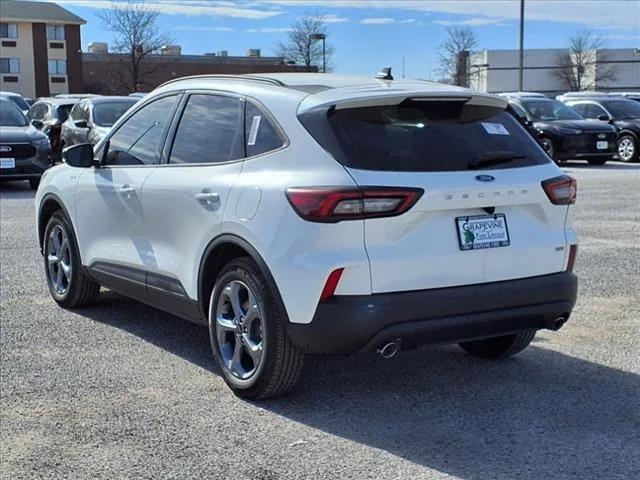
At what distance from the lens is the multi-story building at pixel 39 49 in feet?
263

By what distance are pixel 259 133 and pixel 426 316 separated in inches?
56.0

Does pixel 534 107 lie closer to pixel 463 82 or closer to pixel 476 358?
pixel 476 358

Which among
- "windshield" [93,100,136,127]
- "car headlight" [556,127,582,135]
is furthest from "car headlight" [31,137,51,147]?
"car headlight" [556,127,582,135]

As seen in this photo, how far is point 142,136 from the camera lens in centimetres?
617

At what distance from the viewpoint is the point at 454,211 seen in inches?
180

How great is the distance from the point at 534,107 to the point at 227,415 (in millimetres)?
19281

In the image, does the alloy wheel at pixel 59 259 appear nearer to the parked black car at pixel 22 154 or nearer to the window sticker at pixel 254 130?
the window sticker at pixel 254 130

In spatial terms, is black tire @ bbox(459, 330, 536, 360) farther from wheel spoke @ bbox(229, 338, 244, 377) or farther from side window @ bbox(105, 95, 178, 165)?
side window @ bbox(105, 95, 178, 165)

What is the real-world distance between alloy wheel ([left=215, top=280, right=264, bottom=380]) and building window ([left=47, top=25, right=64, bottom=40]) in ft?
272

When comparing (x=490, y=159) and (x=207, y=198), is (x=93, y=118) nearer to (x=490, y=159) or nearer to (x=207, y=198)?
(x=207, y=198)

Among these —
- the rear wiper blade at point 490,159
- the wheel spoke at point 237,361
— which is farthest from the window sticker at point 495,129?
the wheel spoke at point 237,361

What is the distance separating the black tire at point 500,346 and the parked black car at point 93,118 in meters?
12.8

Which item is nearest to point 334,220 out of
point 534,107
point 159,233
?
point 159,233

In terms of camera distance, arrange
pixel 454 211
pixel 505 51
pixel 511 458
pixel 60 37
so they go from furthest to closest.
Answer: pixel 505 51 → pixel 60 37 → pixel 454 211 → pixel 511 458
